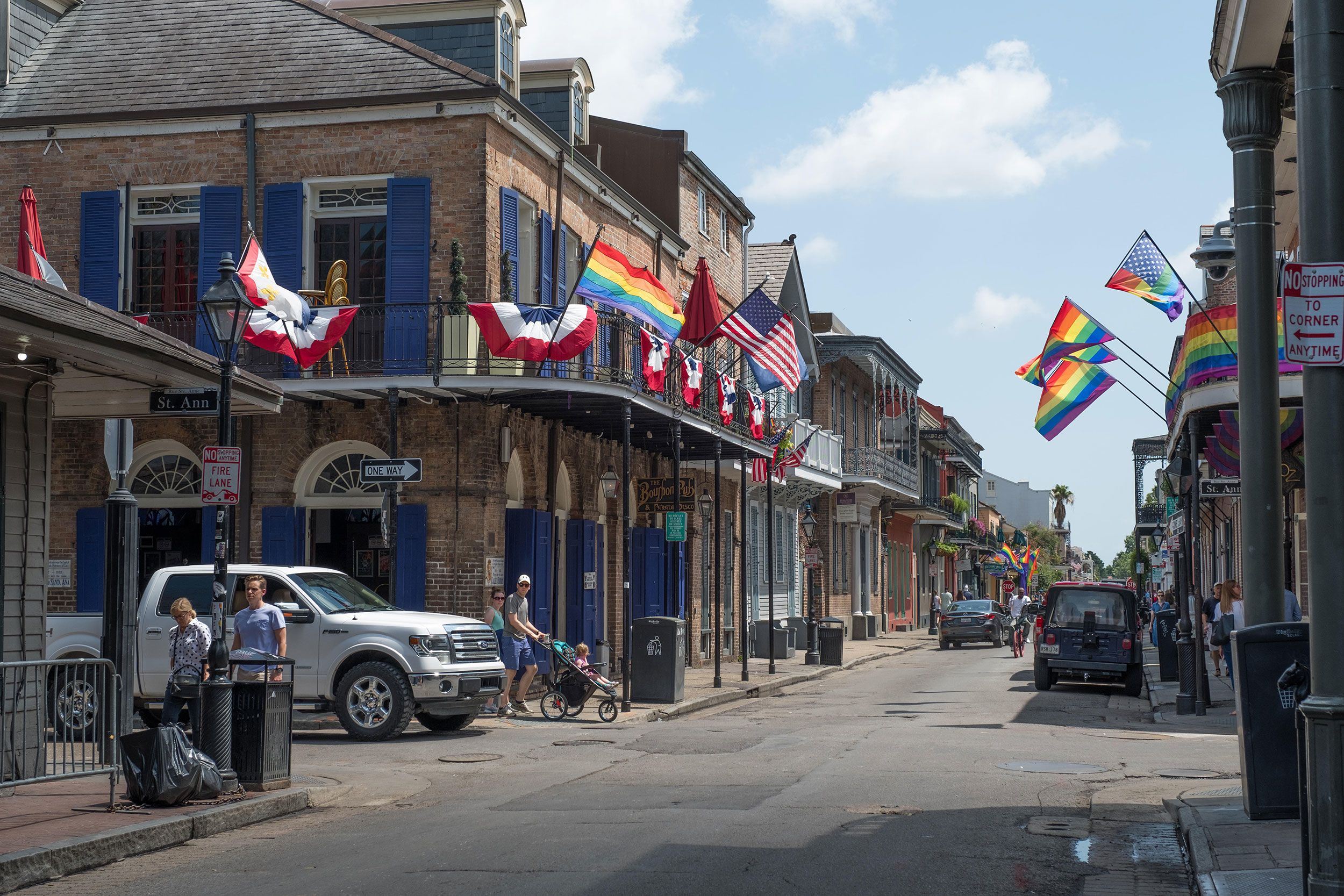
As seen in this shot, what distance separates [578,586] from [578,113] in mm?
8822

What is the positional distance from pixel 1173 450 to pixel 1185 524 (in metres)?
10.3

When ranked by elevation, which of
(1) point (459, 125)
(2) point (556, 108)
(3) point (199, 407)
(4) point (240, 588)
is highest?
(2) point (556, 108)

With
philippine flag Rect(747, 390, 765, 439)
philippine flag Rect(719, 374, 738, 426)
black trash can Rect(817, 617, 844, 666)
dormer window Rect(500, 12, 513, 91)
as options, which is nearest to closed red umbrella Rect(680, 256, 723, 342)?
philippine flag Rect(719, 374, 738, 426)

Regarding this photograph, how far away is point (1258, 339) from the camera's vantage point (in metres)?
10.8

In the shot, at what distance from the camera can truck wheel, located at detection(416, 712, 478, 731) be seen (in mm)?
17109

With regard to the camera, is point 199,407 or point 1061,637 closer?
point 199,407

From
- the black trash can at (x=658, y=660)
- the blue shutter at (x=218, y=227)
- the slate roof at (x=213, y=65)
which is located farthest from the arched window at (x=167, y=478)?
the black trash can at (x=658, y=660)

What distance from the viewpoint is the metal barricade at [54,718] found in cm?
1015

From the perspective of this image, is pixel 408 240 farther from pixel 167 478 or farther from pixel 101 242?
pixel 167 478

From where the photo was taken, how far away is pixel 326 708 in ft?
54.2

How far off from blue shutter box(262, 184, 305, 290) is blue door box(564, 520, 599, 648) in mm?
6218

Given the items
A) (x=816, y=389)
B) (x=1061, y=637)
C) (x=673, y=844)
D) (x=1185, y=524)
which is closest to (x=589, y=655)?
(x=1061, y=637)

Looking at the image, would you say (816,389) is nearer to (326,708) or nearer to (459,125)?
(459,125)

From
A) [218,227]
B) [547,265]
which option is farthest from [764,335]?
[218,227]
